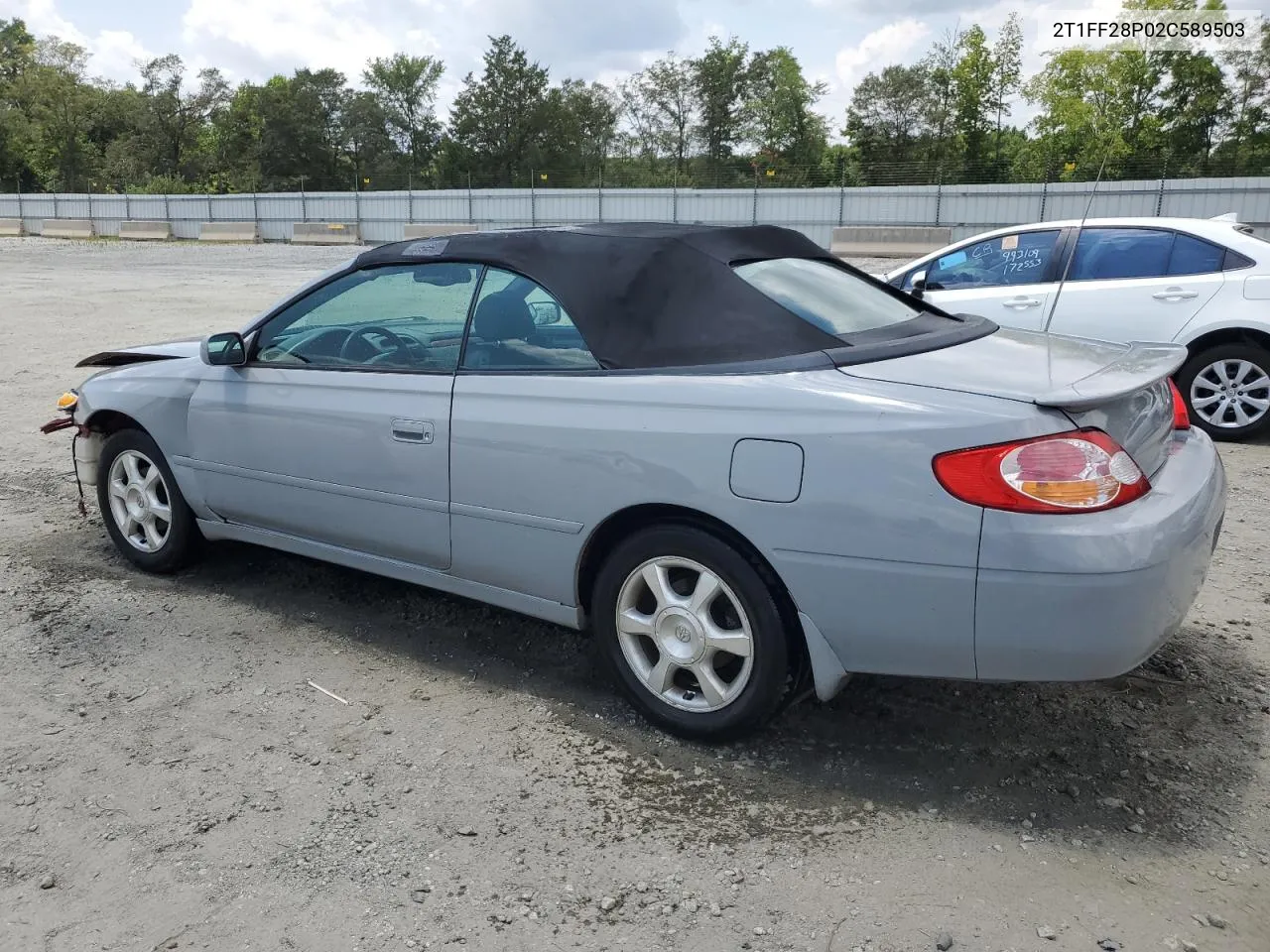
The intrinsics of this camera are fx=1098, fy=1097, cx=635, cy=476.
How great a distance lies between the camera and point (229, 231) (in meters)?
41.5

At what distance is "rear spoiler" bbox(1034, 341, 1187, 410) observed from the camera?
278cm

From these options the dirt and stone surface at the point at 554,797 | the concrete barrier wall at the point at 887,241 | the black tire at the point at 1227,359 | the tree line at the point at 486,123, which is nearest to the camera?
the dirt and stone surface at the point at 554,797

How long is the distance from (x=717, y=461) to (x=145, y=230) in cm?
4513

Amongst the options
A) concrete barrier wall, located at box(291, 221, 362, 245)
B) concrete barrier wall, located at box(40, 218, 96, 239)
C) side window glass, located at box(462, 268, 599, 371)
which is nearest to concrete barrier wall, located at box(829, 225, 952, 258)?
concrete barrier wall, located at box(291, 221, 362, 245)

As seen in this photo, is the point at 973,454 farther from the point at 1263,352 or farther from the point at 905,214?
the point at 905,214

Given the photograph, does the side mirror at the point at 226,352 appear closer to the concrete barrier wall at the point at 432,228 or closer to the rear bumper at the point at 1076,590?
the rear bumper at the point at 1076,590

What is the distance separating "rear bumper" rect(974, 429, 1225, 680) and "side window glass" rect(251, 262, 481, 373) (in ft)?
6.40

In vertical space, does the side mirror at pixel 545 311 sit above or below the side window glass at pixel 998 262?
below

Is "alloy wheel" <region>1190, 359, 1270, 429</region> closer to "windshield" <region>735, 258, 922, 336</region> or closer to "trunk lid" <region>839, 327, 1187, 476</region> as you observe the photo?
"trunk lid" <region>839, 327, 1187, 476</region>

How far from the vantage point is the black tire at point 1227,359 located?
23.7 feet

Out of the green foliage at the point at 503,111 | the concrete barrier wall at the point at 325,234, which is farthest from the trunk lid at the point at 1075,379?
the green foliage at the point at 503,111

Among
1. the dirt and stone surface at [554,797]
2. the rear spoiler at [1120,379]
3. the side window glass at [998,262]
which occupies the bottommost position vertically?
the dirt and stone surface at [554,797]

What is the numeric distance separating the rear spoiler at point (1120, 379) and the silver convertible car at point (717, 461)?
0.01 metres

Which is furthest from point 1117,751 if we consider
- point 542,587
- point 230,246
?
point 230,246
